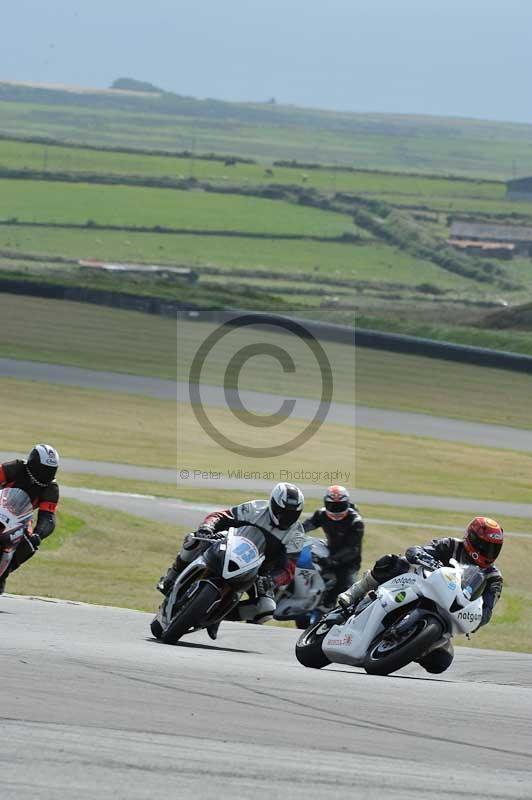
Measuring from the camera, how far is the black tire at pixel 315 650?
11.1 meters

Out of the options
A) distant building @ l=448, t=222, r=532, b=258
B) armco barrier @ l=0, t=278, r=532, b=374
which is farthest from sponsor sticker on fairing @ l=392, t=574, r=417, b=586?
distant building @ l=448, t=222, r=532, b=258

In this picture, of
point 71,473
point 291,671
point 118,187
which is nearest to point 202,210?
point 118,187

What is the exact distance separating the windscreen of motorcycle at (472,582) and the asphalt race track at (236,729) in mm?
641

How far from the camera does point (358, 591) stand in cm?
1107

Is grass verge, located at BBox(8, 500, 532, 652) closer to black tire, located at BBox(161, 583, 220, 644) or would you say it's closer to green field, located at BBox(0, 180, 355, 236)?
black tire, located at BBox(161, 583, 220, 644)

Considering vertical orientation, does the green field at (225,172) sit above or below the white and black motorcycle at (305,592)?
below

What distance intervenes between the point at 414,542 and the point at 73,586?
8.46 metres

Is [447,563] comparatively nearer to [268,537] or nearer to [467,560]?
[467,560]

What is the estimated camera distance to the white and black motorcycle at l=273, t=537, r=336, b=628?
15.3 metres

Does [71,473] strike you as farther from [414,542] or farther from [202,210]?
[202,210]

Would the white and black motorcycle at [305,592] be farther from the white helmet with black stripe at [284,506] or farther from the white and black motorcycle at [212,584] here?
the white and black motorcycle at [212,584]

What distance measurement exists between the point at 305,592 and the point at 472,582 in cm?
469

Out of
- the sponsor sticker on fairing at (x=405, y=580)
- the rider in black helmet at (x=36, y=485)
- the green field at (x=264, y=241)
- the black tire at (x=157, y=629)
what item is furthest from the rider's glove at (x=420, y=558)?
the green field at (x=264, y=241)

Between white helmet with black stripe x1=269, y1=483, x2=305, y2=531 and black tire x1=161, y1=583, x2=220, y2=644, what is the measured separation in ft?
3.27
